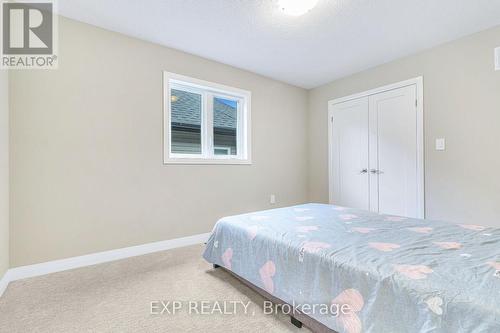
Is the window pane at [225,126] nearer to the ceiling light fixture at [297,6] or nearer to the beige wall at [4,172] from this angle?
the ceiling light fixture at [297,6]

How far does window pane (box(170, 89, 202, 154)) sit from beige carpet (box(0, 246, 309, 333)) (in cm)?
142

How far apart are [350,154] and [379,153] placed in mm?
449

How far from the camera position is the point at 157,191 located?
2.75 metres

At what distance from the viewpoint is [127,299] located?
170cm

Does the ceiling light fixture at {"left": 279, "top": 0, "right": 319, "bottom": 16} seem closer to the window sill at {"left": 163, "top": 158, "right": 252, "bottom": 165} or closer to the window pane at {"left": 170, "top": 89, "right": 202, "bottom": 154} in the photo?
the window pane at {"left": 170, "top": 89, "right": 202, "bottom": 154}

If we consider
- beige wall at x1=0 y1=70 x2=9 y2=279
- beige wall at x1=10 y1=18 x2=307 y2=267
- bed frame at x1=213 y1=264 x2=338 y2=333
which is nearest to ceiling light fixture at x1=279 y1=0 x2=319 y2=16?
beige wall at x1=10 y1=18 x2=307 y2=267

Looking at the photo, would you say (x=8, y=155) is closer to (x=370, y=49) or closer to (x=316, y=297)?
(x=316, y=297)

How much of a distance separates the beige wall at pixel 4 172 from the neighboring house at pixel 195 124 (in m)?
1.47

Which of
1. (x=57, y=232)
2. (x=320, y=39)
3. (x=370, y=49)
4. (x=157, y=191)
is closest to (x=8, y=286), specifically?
(x=57, y=232)

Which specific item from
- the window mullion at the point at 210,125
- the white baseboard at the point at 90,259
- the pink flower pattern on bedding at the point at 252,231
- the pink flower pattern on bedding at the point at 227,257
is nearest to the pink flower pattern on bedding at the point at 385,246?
the pink flower pattern on bedding at the point at 252,231

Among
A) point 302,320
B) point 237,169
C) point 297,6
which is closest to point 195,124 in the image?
point 237,169

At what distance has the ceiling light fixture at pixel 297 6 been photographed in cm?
193

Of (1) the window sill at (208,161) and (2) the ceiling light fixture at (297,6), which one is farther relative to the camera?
(1) the window sill at (208,161)

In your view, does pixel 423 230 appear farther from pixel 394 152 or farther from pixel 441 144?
pixel 394 152
